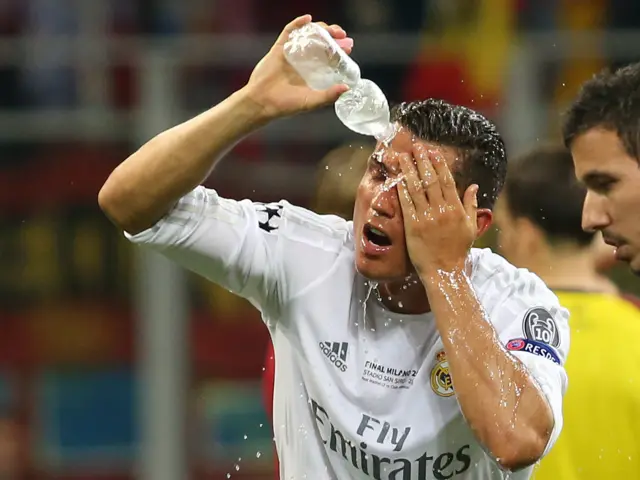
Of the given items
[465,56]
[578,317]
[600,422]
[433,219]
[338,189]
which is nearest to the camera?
[433,219]

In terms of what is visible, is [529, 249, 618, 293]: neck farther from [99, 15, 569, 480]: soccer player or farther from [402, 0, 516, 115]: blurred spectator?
[402, 0, 516, 115]: blurred spectator

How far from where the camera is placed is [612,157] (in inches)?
105

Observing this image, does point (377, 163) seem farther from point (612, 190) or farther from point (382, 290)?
point (612, 190)

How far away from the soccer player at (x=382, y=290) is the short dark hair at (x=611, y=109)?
0.23 metres

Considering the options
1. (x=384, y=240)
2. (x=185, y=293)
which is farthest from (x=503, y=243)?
(x=185, y=293)

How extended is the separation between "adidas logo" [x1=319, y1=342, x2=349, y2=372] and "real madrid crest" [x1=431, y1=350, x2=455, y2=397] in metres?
0.20

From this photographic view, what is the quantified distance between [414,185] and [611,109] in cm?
57

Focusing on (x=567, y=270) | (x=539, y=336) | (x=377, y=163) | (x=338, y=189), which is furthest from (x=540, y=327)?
(x=338, y=189)

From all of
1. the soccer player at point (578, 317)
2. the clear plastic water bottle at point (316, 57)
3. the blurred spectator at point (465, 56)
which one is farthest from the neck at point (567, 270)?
the blurred spectator at point (465, 56)

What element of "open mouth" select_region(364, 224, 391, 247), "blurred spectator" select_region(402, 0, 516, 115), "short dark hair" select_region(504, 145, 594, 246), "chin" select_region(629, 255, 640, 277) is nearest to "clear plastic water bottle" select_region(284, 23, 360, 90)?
"open mouth" select_region(364, 224, 391, 247)

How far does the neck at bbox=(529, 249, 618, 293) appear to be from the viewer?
3.48 metres

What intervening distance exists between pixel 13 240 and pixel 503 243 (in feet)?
10.2

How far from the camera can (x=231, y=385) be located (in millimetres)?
5938

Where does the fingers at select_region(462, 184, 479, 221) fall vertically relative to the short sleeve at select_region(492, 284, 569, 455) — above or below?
above
